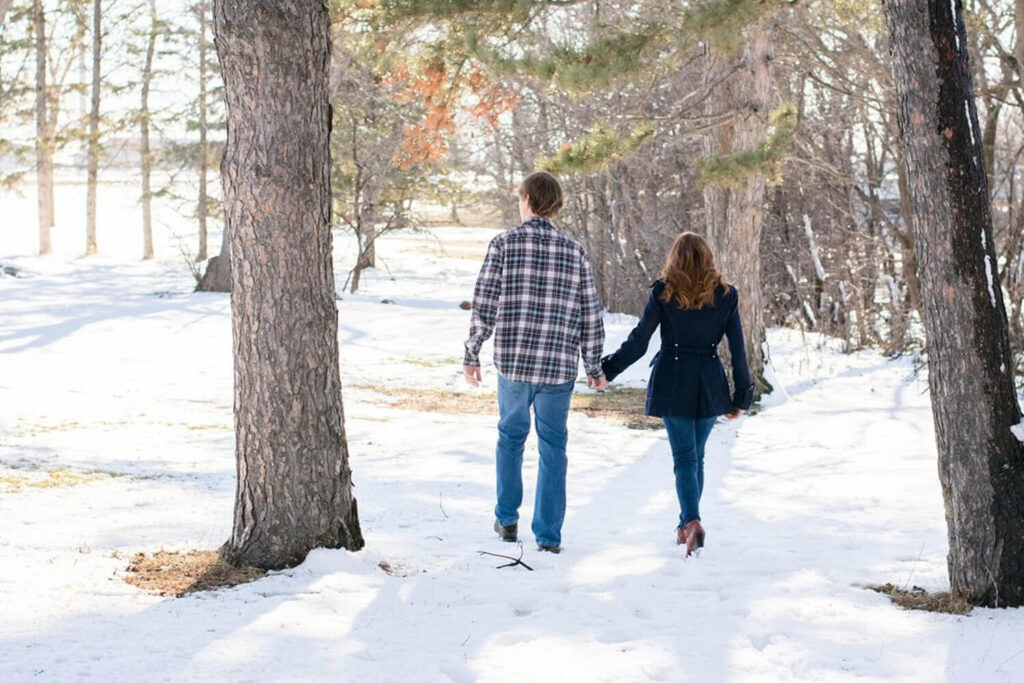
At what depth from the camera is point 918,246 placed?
166 inches

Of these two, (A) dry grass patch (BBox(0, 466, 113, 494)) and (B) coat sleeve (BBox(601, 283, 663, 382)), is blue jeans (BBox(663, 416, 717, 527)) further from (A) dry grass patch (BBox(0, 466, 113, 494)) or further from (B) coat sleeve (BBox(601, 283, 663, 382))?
(A) dry grass patch (BBox(0, 466, 113, 494))

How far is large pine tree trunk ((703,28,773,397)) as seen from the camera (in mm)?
11000

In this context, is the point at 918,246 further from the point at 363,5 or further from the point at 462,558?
the point at 363,5

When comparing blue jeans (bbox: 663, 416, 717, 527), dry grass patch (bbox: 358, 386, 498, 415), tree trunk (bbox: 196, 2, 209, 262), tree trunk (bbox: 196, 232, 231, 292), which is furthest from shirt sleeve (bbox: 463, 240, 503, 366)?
tree trunk (bbox: 196, 2, 209, 262)

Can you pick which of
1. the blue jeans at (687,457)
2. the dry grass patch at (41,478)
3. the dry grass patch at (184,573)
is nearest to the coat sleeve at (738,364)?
the blue jeans at (687,457)

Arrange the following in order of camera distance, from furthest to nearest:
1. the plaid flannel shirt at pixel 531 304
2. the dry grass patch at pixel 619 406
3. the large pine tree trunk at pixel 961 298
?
the dry grass patch at pixel 619 406 → the plaid flannel shirt at pixel 531 304 → the large pine tree trunk at pixel 961 298

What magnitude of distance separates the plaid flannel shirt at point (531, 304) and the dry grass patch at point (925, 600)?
171 cm

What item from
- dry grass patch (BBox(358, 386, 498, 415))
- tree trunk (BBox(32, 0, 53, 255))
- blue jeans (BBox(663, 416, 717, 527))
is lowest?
dry grass patch (BBox(358, 386, 498, 415))

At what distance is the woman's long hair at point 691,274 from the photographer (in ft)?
16.9

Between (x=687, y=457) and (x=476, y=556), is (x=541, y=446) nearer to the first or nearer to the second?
(x=476, y=556)

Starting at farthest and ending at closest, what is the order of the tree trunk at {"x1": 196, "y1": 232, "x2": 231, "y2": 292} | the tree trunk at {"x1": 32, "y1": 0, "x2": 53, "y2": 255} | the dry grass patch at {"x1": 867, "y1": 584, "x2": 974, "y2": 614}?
the tree trunk at {"x1": 32, "y1": 0, "x2": 53, "y2": 255} → the tree trunk at {"x1": 196, "y1": 232, "x2": 231, "y2": 292} → the dry grass patch at {"x1": 867, "y1": 584, "x2": 974, "y2": 614}

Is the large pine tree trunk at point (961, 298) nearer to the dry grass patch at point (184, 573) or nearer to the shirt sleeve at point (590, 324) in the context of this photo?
the shirt sleeve at point (590, 324)

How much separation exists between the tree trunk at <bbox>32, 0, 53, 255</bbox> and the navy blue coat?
20.5 metres

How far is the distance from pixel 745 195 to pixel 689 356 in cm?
642
